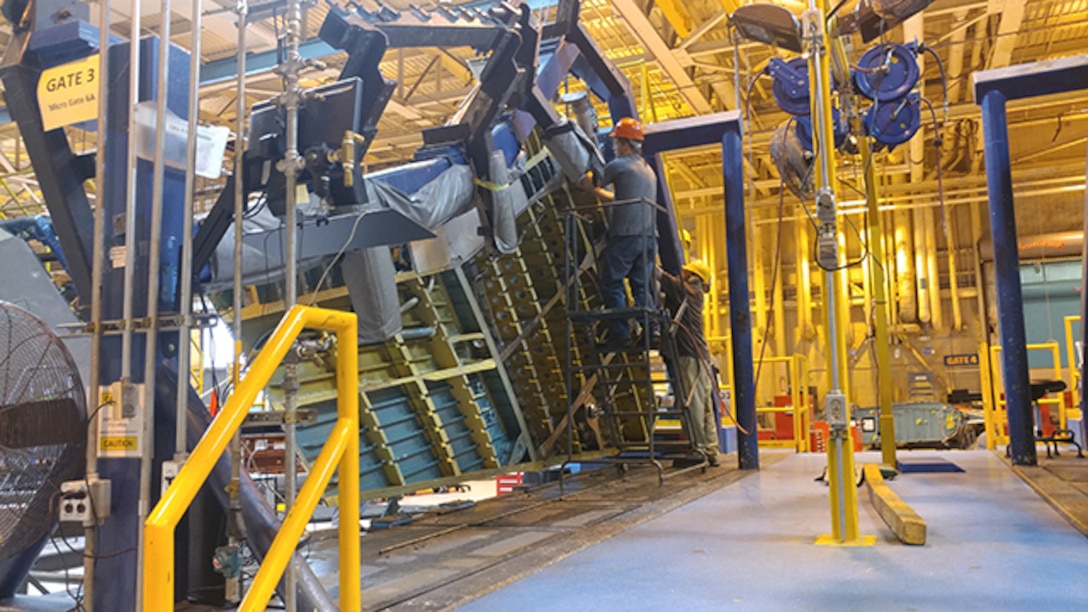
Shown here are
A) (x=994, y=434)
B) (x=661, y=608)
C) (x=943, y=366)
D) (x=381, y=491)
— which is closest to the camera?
(x=661, y=608)

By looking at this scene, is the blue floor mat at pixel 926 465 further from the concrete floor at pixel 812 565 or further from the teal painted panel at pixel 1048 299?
the teal painted panel at pixel 1048 299

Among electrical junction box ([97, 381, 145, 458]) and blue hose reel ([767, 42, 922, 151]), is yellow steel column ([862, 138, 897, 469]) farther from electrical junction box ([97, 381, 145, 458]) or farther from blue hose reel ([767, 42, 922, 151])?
electrical junction box ([97, 381, 145, 458])

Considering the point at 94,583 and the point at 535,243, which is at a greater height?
the point at 535,243

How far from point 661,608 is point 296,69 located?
2.48 meters

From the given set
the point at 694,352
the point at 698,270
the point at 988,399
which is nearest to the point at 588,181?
the point at 698,270

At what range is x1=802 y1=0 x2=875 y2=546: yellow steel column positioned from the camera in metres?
4.48

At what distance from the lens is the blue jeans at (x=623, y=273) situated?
799 cm

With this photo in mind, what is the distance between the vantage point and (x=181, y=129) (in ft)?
11.0

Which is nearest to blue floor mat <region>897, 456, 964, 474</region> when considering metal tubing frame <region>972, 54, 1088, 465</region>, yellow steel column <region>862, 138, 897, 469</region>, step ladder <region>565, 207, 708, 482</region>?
yellow steel column <region>862, 138, 897, 469</region>

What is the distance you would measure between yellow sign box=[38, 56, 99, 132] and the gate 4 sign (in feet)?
64.2

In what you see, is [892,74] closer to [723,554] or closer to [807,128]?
[807,128]

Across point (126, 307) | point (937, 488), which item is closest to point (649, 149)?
point (937, 488)

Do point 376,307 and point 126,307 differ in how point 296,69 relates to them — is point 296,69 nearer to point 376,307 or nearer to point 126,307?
point 126,307

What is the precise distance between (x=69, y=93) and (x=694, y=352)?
22.5 ft
